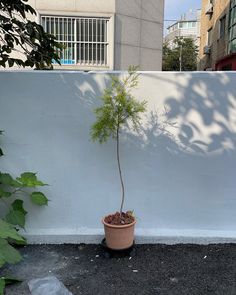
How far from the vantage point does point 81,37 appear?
11289 millimetres

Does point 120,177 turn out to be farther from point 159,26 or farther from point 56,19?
point 159,26

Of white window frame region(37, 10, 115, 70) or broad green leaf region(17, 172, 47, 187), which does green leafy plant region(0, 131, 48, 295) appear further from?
white window frame region(37, 10, 115, 70)

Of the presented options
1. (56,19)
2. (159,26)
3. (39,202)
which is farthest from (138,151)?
(159,26)

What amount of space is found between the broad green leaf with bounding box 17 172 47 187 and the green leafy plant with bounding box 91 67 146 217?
71 centimetres

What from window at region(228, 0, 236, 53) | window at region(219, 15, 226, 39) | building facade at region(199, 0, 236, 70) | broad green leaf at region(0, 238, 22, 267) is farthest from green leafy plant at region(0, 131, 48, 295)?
window at region(219, 15, 226, 39)

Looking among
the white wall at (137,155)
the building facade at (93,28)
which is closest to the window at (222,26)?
the building facade at (93,28)

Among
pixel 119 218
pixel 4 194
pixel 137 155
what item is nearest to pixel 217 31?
pixel 137 155

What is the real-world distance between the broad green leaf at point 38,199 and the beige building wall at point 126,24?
8108mm

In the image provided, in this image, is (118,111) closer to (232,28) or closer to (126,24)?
(126,24)

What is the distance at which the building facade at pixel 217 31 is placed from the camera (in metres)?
19.2

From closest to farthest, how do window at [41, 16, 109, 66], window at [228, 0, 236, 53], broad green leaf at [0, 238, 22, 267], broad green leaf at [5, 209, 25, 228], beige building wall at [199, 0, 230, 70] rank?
broad green leaf at [0, 238, 22, 267]
broad green leaf at [5, 209, 25, 228]
window at [41, 16, 109, 66]
window at [228, 0, 236, 53]
beige building wall at [199, 0, 230, 70]

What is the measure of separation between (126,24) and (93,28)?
48.3 inches

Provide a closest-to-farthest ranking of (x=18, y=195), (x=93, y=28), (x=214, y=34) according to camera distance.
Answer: (x=18, y=195), (x=93, y=28), (x=214, y=34)

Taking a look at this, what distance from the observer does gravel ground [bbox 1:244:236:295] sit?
2.78 meters
